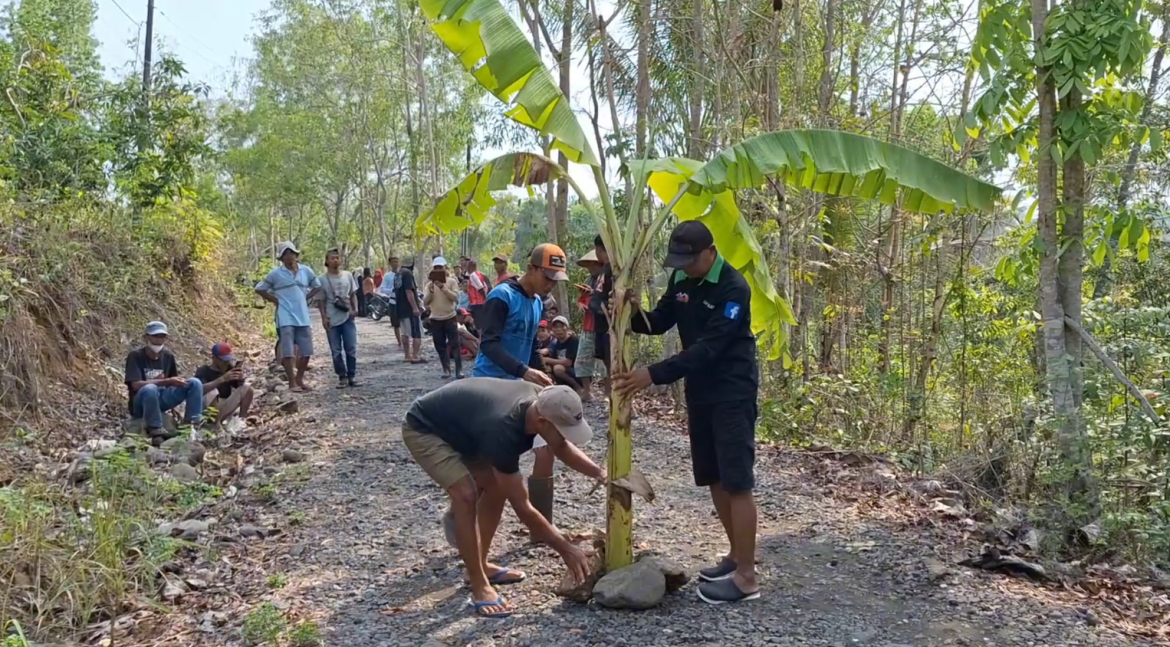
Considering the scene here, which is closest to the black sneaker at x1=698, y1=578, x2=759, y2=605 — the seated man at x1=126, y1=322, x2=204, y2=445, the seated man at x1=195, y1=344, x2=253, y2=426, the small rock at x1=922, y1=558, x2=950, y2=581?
the small rock at x1=922, y1=558, x2=950, y2=581

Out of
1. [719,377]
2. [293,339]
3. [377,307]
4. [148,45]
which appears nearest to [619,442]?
[719,377]

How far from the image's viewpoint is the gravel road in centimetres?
443

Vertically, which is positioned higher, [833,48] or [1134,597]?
[833,48]

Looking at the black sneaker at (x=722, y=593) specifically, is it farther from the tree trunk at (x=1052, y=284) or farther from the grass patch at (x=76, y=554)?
the grass patch at (x=76, y=554)

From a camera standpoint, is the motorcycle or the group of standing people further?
the motorcycle

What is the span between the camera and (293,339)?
436 inches

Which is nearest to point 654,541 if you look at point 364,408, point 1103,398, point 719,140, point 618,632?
point 618,632

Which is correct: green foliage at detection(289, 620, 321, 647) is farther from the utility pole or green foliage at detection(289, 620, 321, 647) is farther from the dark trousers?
the utility pole

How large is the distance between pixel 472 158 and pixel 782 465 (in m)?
29.4

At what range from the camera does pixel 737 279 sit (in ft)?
15.1

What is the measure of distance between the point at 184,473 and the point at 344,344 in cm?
410

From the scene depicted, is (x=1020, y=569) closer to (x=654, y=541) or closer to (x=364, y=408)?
(x=654, y=541)

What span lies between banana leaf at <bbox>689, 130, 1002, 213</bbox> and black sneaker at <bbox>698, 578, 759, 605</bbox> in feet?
6.65

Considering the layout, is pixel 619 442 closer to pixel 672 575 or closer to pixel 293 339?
pixel 672 575
